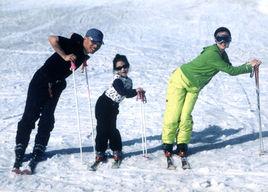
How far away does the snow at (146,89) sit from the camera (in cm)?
738

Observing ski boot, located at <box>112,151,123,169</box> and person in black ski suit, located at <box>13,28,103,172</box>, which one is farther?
ski boot, located at <box>112,151,123,169</box>

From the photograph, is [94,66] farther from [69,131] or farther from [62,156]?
[62,156]

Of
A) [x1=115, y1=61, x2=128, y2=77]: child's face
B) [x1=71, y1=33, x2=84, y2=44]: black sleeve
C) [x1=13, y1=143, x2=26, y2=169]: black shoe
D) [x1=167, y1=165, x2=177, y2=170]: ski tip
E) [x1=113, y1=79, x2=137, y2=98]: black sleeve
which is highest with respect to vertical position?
[x1=71, y1=33, x2=84, y2=44]: black sleeve

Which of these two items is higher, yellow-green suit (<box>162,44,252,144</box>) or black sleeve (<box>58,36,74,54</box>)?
black sleeve (<box>58,36,74,54</box>)

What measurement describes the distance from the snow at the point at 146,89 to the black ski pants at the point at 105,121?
0.35 meters

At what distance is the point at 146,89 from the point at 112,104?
5409mm

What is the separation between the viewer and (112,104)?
7762mm

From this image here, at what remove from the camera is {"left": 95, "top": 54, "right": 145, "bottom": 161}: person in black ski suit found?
762 centimetres

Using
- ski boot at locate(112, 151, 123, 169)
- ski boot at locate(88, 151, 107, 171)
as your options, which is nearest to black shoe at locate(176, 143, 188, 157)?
A: ski boot at locate(112, 151, 123, 169)

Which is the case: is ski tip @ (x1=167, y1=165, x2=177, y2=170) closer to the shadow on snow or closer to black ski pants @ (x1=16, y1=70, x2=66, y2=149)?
the shadow on snow

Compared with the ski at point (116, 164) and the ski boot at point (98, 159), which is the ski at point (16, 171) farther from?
the ski at point (116, 164)

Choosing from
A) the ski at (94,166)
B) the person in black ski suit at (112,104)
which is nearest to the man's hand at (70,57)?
the person in black ski suit at (112,104)

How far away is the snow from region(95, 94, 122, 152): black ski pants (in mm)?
355

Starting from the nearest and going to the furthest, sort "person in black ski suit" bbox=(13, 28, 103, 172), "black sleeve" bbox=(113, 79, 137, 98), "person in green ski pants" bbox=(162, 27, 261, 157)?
1. "person in black ski suit" bbox=(13, 28, 103, 172)
2. "black sleeve" bbox=(113, 79, 137, 98)
3. "person in green ski pants" bbox=(162, 27, 261, 157)
